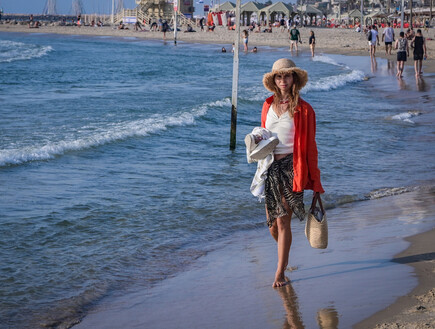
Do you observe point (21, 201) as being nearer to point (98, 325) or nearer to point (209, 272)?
point (209, 272)

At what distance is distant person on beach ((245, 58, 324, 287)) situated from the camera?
4.90m

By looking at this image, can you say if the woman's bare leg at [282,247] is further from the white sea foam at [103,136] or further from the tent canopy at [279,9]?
the tent canopy at [279,9]

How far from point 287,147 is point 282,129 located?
0.14 metres

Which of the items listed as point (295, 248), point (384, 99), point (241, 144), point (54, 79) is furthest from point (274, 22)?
point (295, 248)

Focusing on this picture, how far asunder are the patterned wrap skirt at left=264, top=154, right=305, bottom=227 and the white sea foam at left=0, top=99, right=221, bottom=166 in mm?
6232

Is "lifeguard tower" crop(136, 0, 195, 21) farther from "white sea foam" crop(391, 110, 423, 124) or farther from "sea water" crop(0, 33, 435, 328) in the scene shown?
"white sea foam" crop(391, 110, 423, 124)

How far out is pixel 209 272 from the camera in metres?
5.67

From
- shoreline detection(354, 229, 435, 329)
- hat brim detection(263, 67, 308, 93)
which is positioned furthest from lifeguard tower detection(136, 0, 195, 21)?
hat brim detection(263, 67, 308, 93)

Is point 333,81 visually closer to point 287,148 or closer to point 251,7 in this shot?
point 287,148

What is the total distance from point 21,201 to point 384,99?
14512 mm

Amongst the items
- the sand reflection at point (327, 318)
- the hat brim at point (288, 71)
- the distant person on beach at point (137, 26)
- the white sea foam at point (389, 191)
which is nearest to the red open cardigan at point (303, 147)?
the hat brim at point (288, 71)

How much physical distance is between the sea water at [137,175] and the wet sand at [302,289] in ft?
1.01

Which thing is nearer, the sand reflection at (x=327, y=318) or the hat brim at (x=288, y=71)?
the sand reflection at (x=327, y=318)

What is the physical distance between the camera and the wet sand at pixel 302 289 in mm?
4469
